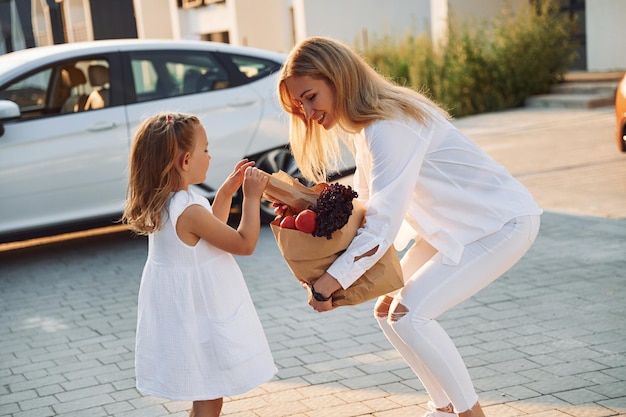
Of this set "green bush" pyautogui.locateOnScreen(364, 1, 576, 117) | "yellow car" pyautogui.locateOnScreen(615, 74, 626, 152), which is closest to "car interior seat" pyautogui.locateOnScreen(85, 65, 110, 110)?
"yellow car" pyautogui.locateOnScreen(615, 74, 626, 152)

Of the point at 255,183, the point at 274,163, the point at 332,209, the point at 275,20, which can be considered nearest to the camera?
the point at 332,209

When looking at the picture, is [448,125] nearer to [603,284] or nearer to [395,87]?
[395,87]

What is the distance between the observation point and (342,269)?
323 centimetres

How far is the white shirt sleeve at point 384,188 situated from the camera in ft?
10.6

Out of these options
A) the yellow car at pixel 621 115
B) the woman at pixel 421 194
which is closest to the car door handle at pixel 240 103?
the yellow car at pixel 621 115

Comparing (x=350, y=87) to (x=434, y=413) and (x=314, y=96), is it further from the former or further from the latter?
(x=434, y=413)

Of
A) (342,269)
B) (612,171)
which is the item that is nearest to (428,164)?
(342,269)

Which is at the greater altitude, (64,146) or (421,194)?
(421,194)

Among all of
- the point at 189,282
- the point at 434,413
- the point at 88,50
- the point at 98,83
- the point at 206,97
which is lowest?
the point at 434,413

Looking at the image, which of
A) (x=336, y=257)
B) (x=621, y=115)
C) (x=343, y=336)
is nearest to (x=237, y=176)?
(x=336, y=257)

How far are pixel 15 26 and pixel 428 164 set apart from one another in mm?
20982

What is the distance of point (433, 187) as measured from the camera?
350cm

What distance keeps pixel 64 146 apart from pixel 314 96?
488 cm

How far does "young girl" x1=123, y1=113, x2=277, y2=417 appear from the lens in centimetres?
346
